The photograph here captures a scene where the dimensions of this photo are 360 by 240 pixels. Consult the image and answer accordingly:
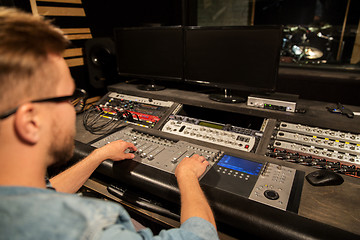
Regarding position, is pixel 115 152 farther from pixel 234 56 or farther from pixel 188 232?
pixel 234 56

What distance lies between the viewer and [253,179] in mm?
974

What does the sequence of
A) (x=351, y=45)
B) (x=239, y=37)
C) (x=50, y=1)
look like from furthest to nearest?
(x=351, y=45) → (x=50, y=1) → (x=239, y=37)

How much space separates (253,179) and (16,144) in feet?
2.70

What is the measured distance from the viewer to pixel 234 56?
4.63ft

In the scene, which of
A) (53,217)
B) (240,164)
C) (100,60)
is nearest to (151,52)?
(100,60)

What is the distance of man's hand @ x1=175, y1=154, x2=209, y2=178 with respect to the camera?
0.91 m

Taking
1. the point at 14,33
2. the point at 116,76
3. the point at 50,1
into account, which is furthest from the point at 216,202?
the point at 50,1

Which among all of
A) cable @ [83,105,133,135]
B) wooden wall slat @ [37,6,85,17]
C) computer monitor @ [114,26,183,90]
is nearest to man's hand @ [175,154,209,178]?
cable @ [83,105,133,135]

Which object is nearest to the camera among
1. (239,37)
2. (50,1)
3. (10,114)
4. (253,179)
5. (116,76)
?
(10,114)

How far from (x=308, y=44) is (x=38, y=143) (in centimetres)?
305

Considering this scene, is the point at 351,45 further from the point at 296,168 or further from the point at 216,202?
the point at 216,202

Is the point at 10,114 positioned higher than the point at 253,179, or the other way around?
the point at 10,114

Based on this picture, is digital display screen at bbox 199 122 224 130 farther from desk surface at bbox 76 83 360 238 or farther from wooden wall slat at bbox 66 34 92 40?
wooden wall slat at bbox 66 34 92 40

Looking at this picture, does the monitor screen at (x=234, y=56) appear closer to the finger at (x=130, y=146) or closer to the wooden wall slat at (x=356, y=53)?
the finger at (x=130, y=146)
